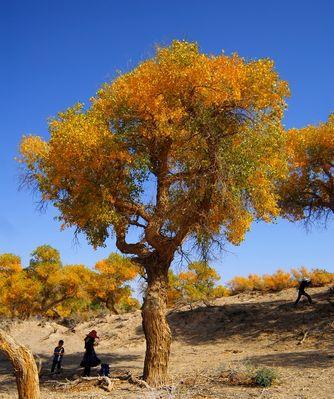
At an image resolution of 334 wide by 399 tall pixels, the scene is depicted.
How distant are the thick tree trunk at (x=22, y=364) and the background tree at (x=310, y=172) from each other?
784 inches

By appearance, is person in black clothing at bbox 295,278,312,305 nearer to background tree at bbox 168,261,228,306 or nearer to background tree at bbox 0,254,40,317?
background tree at bbox 168,261,228,306

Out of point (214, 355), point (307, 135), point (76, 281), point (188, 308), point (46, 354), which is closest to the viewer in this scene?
point (214, 355)

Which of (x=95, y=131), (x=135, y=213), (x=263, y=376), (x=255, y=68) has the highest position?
(x=255, y=68)

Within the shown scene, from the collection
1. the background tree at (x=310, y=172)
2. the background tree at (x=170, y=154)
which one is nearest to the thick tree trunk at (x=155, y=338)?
the background tree at (x=170, y=154)

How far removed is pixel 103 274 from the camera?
58562 mm

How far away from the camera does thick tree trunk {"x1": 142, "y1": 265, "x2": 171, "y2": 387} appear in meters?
16.3

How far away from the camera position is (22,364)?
10359mm

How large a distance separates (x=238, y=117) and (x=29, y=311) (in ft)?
166

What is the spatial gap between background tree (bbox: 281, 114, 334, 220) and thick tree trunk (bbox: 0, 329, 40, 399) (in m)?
19.9

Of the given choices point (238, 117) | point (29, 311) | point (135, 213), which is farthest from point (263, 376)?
point (29, 311)

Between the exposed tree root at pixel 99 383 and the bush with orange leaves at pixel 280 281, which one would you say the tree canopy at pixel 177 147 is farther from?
the bush with orange leaves at pixel 280 281

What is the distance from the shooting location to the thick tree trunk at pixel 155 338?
16.3 meters

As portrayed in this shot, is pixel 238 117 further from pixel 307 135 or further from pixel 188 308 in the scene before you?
pixel 188 308

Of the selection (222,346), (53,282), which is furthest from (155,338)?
(53,282)
